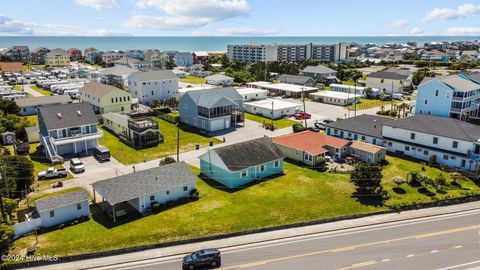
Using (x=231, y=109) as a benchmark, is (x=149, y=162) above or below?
below

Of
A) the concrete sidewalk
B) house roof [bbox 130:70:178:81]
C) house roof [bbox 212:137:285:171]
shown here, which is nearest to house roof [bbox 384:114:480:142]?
the concrete sidewalk

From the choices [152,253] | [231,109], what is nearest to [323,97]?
[231,109]

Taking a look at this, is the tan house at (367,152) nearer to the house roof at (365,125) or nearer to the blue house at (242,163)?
the house roof at (365,125)

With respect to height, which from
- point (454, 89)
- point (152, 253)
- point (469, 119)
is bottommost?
point (152, 253)

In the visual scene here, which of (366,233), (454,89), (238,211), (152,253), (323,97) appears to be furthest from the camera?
(323,97)

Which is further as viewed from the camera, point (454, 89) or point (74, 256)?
point (454, 89)

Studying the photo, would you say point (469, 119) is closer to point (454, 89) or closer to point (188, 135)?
point (454, 89)

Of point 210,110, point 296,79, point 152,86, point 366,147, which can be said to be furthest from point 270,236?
point 296,79
